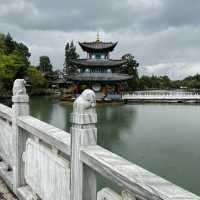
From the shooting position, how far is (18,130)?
2.87 m

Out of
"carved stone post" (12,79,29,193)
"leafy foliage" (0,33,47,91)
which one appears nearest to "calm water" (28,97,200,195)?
"carved stone post" (12,79,29,193)

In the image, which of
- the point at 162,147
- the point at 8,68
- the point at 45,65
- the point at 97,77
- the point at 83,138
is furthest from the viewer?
the point at 45,65

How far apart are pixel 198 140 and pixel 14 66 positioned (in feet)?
67.5

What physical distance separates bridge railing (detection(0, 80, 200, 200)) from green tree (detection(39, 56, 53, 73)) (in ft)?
173

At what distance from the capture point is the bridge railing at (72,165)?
4.28ft

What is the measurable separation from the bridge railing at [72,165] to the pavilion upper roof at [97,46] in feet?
88.1

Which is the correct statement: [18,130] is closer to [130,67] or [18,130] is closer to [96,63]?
[96,63]

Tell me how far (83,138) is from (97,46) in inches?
1133

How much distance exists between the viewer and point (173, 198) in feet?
3.58

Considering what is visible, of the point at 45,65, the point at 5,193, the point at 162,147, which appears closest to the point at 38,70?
the point at 45,65

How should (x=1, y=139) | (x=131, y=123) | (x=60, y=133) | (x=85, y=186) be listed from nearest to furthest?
(x=85, y=186) < (x=60, y=133) < (x=1, y=139) < (x=131, y=123)

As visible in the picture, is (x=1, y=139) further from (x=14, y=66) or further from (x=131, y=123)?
(x=14, y=66)

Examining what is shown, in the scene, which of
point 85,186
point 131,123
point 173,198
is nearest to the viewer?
point 173,198

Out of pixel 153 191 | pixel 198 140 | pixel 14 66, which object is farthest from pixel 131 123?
pixel 14 66
